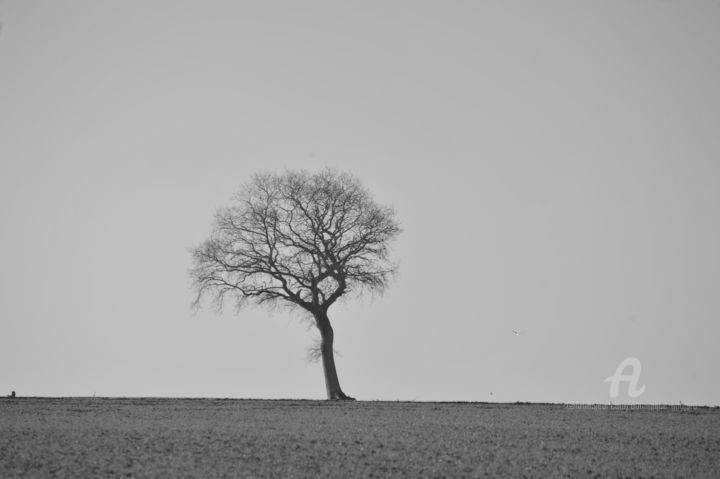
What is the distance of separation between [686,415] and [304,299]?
69.1ft

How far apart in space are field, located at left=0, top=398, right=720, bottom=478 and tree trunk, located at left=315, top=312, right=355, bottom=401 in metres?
10.9

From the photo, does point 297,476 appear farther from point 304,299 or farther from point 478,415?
point 304,299

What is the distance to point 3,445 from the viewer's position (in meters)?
21.7

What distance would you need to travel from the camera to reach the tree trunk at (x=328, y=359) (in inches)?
1757

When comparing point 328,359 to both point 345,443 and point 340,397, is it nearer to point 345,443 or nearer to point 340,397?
→ point 340,397

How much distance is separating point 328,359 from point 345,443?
21.9 metres

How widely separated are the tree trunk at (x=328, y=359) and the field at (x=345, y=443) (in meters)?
10.9

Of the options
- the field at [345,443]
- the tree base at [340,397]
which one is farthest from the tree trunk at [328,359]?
the field at [345,443]

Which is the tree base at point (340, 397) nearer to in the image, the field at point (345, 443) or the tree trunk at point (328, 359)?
the tree trunk at point (328, 359)

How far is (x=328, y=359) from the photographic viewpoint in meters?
45.5

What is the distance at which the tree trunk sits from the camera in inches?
1757

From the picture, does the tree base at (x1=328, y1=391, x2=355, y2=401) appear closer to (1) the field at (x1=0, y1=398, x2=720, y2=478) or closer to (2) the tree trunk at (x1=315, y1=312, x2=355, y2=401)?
Answer: (2) the tree trunk at (x1=315, y1=312, x2=355, y2=401)

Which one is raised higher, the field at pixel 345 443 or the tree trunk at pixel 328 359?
the tree trunk at pixel 328 359

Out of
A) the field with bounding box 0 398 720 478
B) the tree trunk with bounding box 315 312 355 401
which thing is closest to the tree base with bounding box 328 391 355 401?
the tree trunk with bounding box 315 312 355 401
